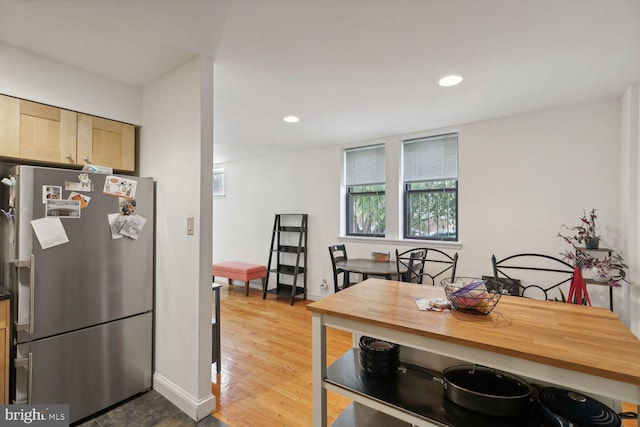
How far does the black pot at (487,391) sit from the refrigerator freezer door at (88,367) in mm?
2141

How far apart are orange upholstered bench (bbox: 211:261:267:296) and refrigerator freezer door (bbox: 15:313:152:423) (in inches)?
105

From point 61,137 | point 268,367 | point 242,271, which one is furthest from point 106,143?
point 242,271

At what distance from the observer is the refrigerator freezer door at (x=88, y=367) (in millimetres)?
1779

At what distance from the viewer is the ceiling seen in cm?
159

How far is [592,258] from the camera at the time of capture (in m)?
2.64

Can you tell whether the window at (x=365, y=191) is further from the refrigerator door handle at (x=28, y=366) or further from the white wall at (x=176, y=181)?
the refrigerator door handle at (x=28, y=366)

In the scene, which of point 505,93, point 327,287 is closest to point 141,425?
point 327,287

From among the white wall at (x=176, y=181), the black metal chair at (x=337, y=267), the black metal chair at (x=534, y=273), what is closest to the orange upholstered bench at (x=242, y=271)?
the black metal chair at (x=337, y=267)

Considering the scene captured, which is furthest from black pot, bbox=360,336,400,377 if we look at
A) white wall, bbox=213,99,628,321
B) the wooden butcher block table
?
white wall, bbox=213,99,628,321

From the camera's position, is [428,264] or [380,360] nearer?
[380,360]

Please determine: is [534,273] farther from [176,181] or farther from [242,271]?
[242,271]

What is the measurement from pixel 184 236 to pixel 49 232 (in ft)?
2.48

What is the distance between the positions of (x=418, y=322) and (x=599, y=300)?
2.88 m

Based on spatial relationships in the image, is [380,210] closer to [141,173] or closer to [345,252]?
[345,252]
